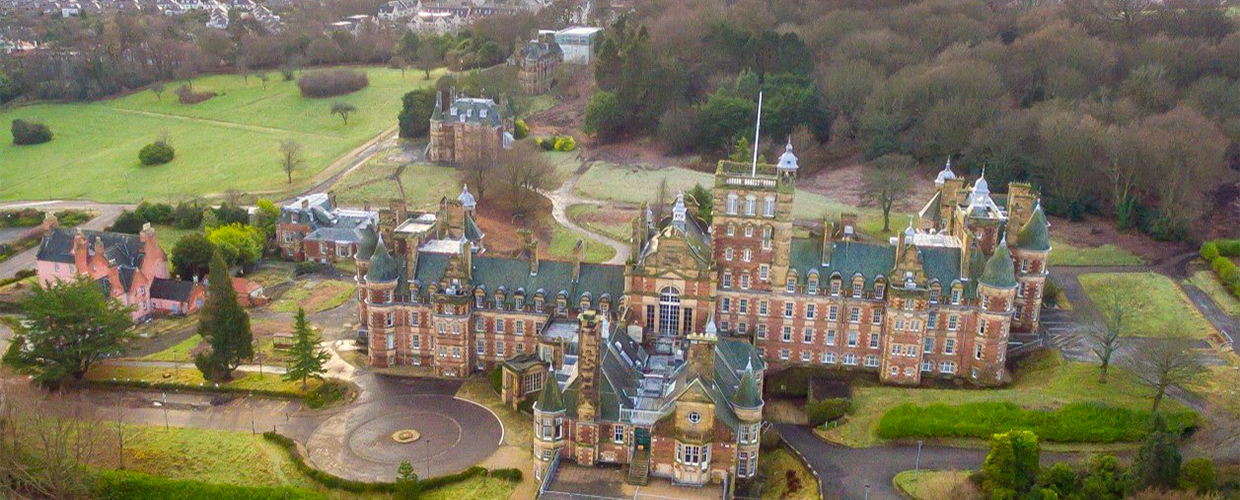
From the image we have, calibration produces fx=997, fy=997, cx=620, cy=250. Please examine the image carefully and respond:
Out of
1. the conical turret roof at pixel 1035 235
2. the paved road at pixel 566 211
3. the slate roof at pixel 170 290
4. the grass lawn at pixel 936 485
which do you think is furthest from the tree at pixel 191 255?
the conical turret roof at pixel 1035 235

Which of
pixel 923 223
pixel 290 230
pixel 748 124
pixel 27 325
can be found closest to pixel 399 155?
pixel 290 230

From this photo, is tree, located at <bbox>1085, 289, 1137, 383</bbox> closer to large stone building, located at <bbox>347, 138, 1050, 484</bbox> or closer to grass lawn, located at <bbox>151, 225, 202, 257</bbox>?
large stone building, located at <bbox>347, 138, 1050, 484</bbox>

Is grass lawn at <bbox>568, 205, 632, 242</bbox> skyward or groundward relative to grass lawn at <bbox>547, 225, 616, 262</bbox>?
skyward

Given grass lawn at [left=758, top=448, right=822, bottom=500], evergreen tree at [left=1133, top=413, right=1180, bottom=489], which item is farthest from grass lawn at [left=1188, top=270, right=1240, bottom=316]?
grass lawn at [left=758, top=448, right=822, bottom=500]

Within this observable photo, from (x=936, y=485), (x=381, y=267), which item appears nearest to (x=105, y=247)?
(x=381, y=267)

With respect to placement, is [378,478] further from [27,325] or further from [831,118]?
[831,118]

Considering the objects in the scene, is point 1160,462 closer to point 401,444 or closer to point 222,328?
point 401,444
